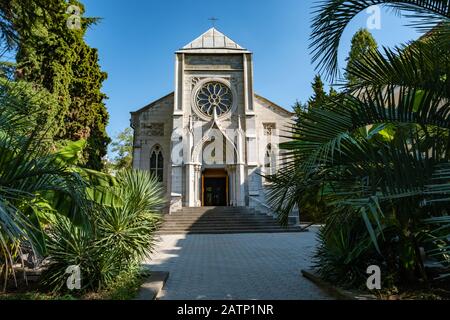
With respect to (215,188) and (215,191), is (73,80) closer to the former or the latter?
(215,188)

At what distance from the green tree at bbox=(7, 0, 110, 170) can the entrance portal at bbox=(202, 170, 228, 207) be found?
818cm

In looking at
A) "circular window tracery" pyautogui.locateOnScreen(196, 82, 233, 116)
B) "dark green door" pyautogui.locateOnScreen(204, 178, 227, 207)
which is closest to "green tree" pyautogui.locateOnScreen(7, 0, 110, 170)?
"circular window tracery" pyautogui.locateOnScreen(196, 82, 233, 116)

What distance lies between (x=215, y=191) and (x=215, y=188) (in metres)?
0.24

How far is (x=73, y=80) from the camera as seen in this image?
1967 centimetres

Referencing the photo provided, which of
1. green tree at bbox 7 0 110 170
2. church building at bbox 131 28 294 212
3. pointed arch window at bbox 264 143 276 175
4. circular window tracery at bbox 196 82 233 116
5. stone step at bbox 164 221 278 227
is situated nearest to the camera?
green tree at bbox 7 0 110 170

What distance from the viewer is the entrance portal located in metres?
25.5

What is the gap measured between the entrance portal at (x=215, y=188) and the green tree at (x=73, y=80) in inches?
322

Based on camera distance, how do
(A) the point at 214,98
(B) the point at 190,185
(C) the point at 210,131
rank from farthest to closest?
(A) the point at 214,98 < (C) the point at 210,131 < (B) the point at 190,185

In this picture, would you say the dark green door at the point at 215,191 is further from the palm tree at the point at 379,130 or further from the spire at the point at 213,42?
the palm tree at the point at 379,130

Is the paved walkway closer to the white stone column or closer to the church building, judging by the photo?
the white stone column

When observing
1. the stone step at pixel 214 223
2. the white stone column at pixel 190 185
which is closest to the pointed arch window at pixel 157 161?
the white stone column at pixel 190 185

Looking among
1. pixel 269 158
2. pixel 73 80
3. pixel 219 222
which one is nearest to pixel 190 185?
pixel 219 222
